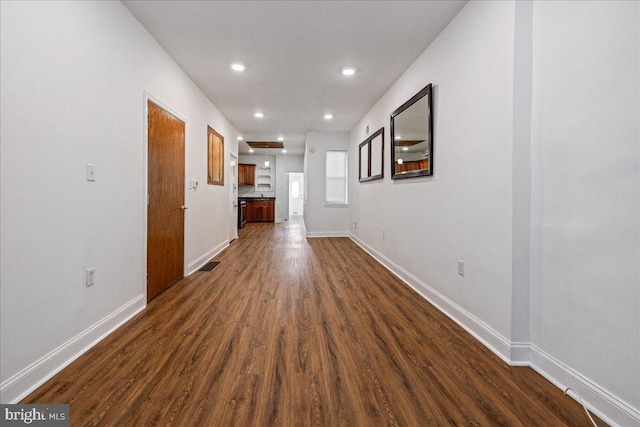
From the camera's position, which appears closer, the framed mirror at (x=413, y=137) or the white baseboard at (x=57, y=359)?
the white baseboard at (x=57, y=359)

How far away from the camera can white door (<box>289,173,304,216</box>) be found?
1329 centimetres

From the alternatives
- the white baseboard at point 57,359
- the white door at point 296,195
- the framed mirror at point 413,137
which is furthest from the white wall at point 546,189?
the white door at point 296,195

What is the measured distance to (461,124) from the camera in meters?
2.43

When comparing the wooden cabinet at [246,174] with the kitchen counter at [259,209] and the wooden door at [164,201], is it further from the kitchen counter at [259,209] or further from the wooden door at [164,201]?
the wooden door at [164,201]

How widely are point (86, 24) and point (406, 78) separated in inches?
123

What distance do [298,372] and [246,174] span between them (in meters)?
10.1

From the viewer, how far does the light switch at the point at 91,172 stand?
199cm

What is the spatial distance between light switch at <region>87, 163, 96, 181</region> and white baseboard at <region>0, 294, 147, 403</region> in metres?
1.02

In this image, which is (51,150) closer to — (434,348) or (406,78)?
(434,348)

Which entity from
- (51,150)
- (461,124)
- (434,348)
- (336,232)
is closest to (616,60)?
(461,124)

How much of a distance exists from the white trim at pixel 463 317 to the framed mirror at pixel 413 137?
117 centimetres

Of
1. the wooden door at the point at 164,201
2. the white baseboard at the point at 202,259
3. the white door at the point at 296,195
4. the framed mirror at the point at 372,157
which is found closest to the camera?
the wooden door at the point at 164,201

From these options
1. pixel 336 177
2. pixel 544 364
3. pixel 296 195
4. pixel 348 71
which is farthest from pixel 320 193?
pixel 296 195

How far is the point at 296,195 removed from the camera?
1367cm
